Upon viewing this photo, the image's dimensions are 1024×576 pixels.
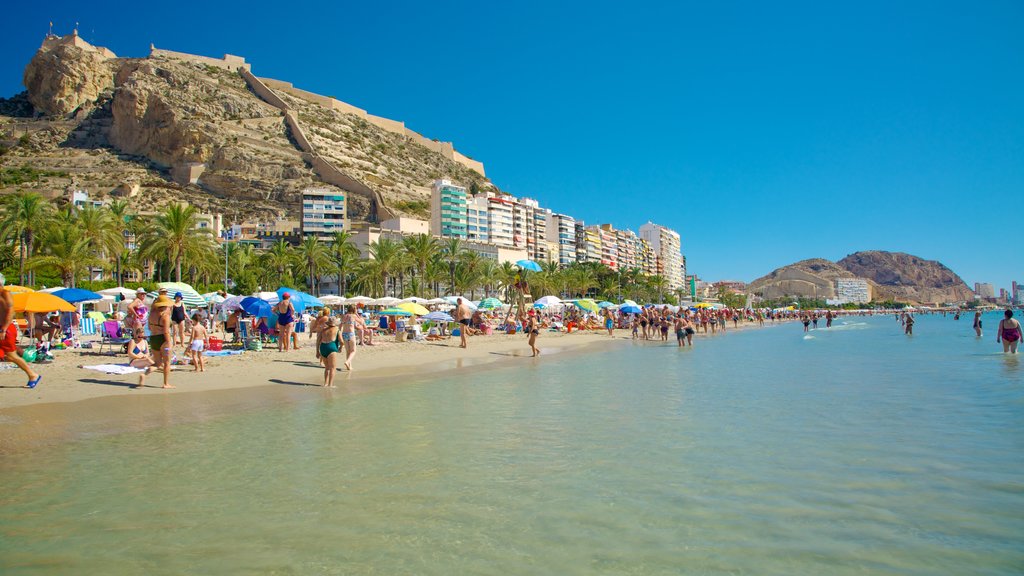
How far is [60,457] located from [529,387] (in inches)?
309

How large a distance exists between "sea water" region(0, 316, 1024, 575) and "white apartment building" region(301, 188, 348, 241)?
86851 mm

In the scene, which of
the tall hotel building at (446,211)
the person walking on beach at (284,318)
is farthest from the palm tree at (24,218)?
the tall hotel building at (446,211)

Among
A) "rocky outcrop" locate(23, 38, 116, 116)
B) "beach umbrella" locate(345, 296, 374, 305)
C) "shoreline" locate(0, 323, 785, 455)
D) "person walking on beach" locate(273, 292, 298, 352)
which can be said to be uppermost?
"rocky outcrop" locate(23, 38, 116, 116)

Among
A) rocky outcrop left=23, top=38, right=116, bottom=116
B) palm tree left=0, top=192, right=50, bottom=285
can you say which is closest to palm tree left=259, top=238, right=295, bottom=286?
palm tree left=0, top=192, right=50, bottom=285

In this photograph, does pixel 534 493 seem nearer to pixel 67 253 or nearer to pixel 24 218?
pixel 67 253

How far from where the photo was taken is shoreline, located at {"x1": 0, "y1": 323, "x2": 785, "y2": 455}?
7.97 metres

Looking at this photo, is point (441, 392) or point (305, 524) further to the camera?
point (441, 392)

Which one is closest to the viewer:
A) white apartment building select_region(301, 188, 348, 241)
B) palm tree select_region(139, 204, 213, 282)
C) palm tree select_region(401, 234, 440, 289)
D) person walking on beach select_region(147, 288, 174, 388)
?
person walking on beach select_region(147, 288, 174, 388)

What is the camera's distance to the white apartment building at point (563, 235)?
446 feet

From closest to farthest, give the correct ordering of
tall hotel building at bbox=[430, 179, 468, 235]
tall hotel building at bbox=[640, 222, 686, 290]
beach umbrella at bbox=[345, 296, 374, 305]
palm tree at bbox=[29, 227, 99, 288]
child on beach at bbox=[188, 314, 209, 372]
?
1. child on beach at bbox=[188, 314, 209, 372]
2. beach umbrella at bbox=[345, 296, 374, 305]
3. palm tree at bbox=[29, 227, 99, 288]
4. tall hotel building at bbox=[430, 179, 468, 235]
5. tall hotel building at bbox=[640, 222, 686, 290]

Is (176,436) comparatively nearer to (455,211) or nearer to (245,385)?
(245,385)

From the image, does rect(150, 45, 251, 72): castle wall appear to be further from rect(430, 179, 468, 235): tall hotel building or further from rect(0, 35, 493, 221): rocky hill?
rect(430, 179, 468, 235): tall hotel building

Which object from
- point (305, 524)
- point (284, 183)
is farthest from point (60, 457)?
point (284, 183)

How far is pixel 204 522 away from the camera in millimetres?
4578
